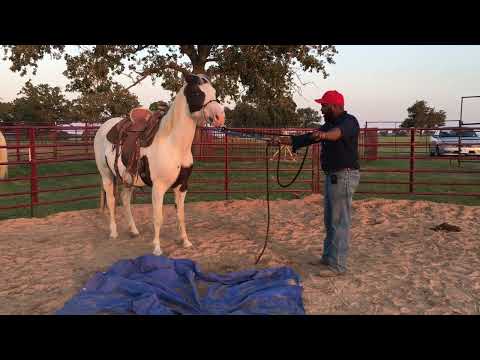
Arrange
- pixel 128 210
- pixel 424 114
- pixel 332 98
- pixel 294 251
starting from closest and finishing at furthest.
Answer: pixel 332 98 < pixel 294 251 < pixel 128 210 < pixel 424 114

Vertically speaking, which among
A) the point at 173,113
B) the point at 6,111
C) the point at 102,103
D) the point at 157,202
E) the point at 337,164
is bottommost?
the point at 157,202

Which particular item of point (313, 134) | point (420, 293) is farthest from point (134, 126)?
point (420, 293)

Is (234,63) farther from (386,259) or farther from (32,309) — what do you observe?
(32,309)

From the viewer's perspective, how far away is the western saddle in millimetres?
4777

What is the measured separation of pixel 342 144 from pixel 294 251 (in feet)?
5.26

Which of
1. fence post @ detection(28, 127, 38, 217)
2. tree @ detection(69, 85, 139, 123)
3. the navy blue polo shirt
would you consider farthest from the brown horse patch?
tree @ detection(69, 85, 139, 123)

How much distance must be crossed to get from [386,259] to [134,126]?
3.45 metres

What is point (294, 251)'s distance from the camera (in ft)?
16.0

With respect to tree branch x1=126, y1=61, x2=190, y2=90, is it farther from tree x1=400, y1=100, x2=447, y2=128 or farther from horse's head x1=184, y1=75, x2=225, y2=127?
tree x1=400, y1=100, x2=447, y2=128

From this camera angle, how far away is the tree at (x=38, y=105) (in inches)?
1513

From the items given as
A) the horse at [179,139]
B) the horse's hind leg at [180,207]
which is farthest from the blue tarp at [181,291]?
the horse's hind leg at [180,207]

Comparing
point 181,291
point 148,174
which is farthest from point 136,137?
point 181,291

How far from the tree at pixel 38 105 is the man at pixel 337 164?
37.7 meters

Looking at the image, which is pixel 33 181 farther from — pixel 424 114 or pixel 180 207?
pixel 424 114
